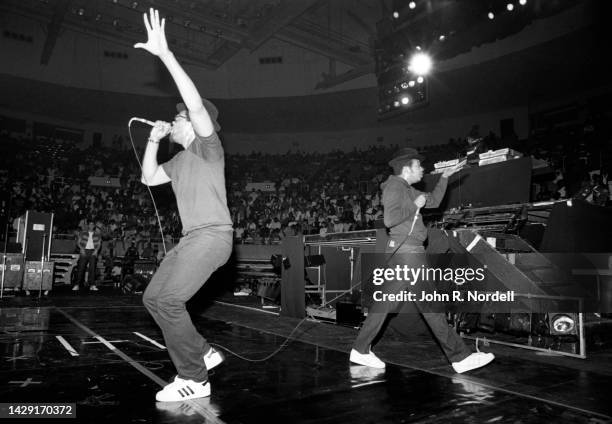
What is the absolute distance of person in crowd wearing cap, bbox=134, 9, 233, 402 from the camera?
8.34 feet

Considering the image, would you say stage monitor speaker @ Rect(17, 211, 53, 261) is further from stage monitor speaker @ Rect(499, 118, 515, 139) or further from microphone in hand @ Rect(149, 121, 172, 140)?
stage monitor speaker @ Rect(499, 118, 515, 139)

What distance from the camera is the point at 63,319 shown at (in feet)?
19.6

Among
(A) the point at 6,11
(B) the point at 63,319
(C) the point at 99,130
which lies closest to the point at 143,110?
(C) the point at 99,130

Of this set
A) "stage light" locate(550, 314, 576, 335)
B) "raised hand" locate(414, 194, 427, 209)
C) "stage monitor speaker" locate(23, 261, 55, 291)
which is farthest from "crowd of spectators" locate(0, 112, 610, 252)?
"raised hand" locate(414, 194, 427, 209)

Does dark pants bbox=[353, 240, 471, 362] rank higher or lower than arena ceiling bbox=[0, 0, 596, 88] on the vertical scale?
lower

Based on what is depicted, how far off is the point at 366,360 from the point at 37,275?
916cm

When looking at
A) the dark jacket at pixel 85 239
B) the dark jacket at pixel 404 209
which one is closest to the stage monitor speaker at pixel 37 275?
the dark jacket at pixel 85 239

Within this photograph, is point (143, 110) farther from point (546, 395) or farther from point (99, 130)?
point (546, 395)

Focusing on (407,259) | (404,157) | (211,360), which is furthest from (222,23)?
(211,360)

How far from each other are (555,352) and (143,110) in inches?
831

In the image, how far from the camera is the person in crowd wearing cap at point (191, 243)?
100 inches

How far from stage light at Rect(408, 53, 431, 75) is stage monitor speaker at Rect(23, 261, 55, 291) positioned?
32.0 feet

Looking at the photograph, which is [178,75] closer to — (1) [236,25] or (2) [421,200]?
(2) [421,200]

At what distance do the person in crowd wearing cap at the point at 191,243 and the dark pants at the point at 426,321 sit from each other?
144cm
